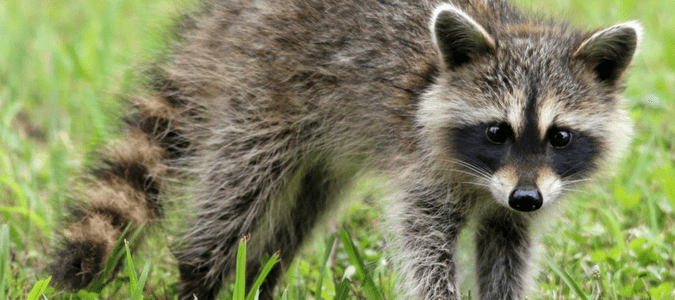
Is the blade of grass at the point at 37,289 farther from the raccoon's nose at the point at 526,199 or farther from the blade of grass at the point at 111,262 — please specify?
the raccoon's nose at the point at 526,199

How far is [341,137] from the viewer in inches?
176

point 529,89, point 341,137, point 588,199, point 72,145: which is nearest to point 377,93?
point 341,137

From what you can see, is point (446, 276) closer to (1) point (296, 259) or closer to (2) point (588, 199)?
(1) point (296, 259)

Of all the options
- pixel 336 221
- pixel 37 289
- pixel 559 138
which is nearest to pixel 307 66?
pixel 336 221

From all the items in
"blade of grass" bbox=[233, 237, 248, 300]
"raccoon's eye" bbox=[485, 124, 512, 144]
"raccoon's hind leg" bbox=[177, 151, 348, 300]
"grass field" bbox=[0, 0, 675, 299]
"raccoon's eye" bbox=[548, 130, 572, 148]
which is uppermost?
"raccoon's eye" bbox=[485, 124, 512, 144]

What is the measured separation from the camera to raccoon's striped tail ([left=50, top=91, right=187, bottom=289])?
4.15 metres

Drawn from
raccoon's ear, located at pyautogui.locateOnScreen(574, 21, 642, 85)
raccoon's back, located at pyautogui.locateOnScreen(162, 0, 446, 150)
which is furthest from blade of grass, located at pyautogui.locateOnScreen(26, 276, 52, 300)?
raccoon's ear, located at pyautogui.locateOnScreen(574, 21, 642, 85)

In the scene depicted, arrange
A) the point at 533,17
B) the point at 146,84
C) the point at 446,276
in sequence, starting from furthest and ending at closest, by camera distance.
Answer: the point at 146,84 → the point at 533,17 → the point at 446,276

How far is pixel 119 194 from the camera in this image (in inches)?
172

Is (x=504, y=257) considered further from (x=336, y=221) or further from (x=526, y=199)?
(x=336, y=221)

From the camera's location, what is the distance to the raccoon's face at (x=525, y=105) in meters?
A: 3.60

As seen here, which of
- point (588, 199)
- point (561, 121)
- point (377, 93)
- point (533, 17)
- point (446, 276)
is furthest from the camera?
point (588, 199)

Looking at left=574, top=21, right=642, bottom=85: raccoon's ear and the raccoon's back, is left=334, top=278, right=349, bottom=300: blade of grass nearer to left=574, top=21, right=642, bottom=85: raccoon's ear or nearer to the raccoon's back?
the raccoon's back

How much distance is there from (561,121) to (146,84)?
249 cm
